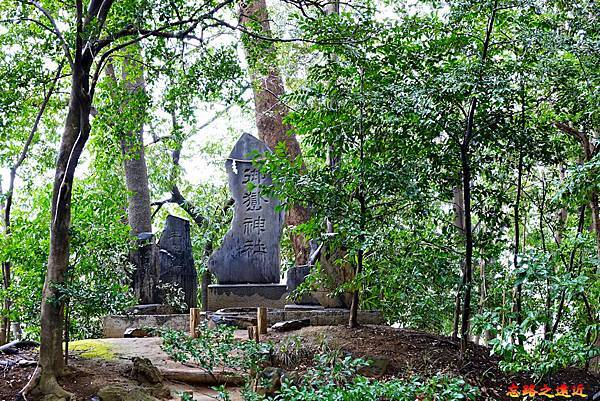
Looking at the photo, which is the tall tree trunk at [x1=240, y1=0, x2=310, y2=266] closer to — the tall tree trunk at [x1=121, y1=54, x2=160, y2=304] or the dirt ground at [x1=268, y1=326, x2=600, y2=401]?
the tall tree trunk at [x1=121, y1=54, x2=160, y2=304]

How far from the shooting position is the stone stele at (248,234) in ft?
32.7

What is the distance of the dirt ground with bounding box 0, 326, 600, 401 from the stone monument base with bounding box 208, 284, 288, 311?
225 cm

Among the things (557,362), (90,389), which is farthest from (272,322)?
(557,362)

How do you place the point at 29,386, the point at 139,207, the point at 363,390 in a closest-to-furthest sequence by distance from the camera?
the point at 363,390
the point at 29,386
the point at 139,207

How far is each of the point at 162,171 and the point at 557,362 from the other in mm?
10683

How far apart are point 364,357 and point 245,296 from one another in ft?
13.4

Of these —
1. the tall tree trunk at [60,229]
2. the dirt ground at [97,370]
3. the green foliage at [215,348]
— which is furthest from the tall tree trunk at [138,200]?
the green foliage at [215,348]

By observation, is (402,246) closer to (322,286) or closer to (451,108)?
(451,108)

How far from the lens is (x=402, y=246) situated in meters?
6.07

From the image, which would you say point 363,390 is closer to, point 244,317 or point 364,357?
point 364,357

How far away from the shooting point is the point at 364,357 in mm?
5910

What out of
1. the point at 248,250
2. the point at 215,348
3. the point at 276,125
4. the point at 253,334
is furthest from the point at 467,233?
the point at 276,125

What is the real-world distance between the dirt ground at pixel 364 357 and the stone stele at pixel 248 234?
259 cm

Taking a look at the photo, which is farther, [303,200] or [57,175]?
[303,200]
